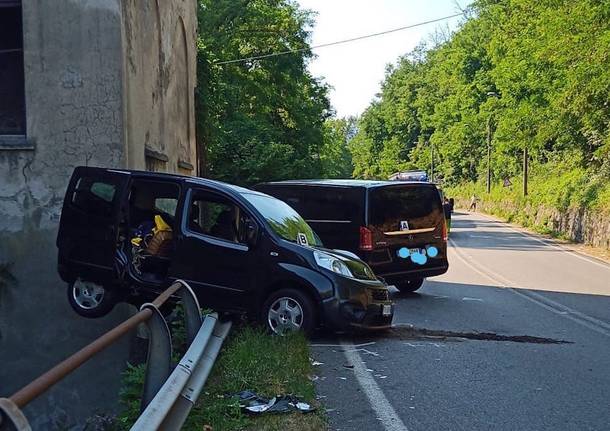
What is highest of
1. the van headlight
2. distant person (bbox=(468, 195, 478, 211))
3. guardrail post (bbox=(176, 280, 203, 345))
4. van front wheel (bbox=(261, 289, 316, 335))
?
the van headlight

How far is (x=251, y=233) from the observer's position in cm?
815

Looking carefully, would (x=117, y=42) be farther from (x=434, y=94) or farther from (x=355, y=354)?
(x=434, y=94)

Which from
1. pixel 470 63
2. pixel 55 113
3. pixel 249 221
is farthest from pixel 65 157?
pixel 470 63

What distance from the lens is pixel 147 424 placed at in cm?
339

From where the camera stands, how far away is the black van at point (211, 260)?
7.95m

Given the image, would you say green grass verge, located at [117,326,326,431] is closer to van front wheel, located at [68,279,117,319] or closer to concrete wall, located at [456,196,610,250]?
van front wheel, located at [68,279,117,319]

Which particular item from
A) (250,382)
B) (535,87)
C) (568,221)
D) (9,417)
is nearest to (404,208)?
(250,382)

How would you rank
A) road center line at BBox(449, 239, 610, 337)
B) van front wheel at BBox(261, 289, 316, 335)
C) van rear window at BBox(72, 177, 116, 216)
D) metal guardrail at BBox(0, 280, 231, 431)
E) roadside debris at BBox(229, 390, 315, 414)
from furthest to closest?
road center line at BBox(449, 239, 610, 337)
van rear window at BBox(72, 177, 116, 216)
van front wheel at BBox(261, 289, 316, 335)
roadside debris at BBox(229, 390, 315, 414)
metal guardrail at BBox(0, 280, 231, 431)

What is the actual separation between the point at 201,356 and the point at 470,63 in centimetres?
6584

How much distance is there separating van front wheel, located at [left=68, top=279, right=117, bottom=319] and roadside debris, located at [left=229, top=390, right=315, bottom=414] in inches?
130

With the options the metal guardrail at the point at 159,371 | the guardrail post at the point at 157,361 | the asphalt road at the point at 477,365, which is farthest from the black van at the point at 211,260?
the guardrail post at the point at 157,361

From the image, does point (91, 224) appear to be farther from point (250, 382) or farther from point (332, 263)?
point (250, 382)

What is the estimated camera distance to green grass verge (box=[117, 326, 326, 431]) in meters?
4.90

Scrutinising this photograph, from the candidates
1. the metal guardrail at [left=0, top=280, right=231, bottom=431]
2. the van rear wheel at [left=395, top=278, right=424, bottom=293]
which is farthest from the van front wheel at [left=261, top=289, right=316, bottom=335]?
the van rear wheel at [left=395, top=278, right=424, bottom=293]
